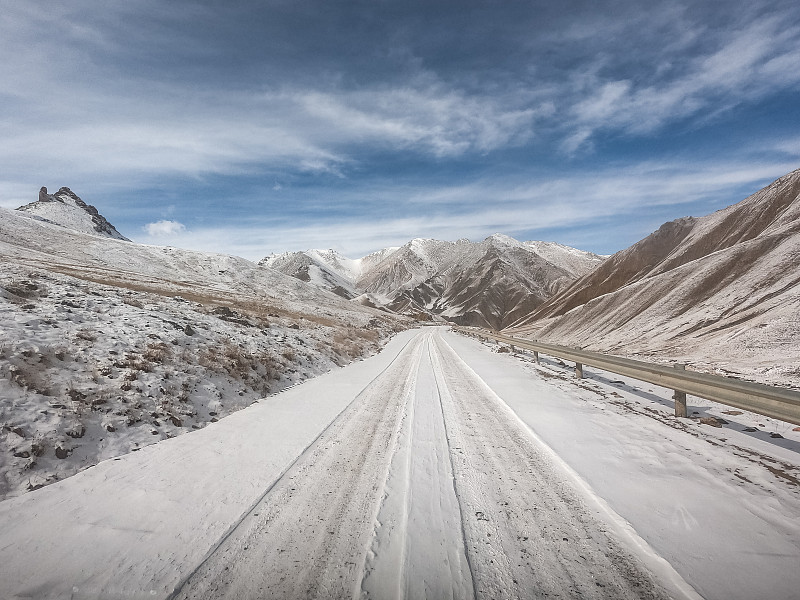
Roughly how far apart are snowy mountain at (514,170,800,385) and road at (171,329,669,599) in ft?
35.5

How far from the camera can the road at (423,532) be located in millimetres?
2729

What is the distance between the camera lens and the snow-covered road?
9.07 ft

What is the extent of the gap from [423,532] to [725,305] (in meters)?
26.7

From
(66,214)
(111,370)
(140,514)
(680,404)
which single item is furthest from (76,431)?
(66,214)

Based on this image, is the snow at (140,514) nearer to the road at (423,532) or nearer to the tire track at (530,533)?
the road at (423,532)

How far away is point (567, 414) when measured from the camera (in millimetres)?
7316

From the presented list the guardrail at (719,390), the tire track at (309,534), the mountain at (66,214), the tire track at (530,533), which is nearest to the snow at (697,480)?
the tire track at (530,533)

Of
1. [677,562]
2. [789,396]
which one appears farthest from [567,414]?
[677,562]

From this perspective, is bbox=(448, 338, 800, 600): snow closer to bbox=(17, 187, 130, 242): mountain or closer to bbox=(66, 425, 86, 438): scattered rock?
bbox=(66, 425, 86, 438): scattered rock

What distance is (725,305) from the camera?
21203mm

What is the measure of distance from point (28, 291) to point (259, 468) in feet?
38.3

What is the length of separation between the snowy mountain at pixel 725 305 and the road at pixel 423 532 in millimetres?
10817

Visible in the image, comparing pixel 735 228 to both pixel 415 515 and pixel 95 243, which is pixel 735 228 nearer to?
pixel 415 515

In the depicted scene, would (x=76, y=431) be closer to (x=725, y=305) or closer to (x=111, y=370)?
(x=111, y=370)
